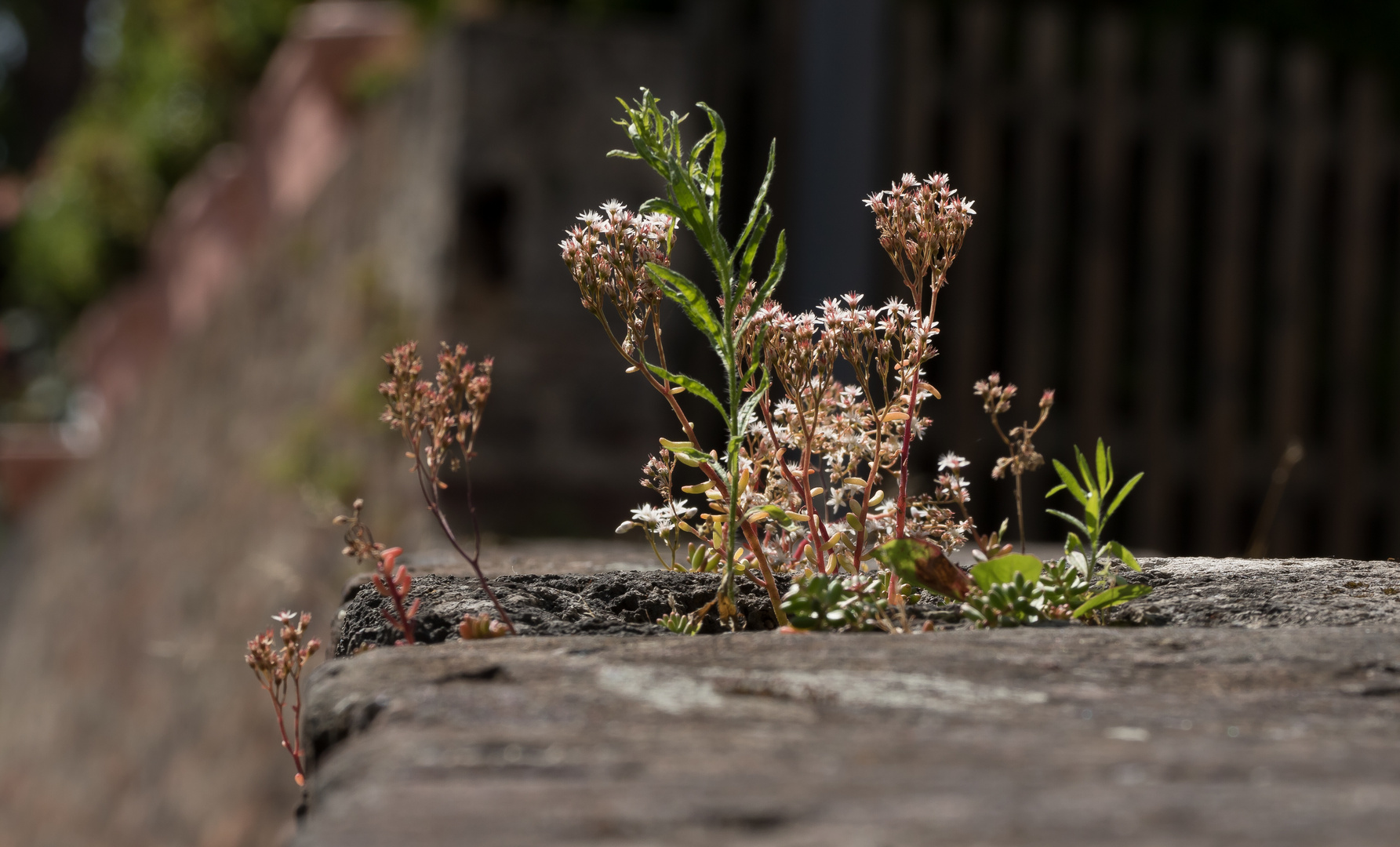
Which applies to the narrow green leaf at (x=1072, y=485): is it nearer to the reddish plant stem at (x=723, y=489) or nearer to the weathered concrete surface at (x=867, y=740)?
the weathered concrete surface at (x=867, y=740)

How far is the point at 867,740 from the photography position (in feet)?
2.61

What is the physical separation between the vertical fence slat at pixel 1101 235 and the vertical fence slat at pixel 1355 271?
0.97m

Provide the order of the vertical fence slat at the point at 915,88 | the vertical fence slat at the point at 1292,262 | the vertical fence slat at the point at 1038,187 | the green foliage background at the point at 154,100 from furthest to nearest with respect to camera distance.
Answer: the green foliage background at the point at 154,100 → the vertical fence slat at the point at 1292,262 → the vertical fence slat at the point at 1038,187 → the vertical fence slat at the point at 915,88

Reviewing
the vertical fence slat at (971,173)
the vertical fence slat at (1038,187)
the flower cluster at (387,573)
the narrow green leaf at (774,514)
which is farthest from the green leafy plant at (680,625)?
the vertical fence slat at (1038,187)

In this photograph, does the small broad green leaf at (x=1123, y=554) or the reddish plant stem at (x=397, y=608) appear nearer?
the reddish plant stem at (x=397, y=608)

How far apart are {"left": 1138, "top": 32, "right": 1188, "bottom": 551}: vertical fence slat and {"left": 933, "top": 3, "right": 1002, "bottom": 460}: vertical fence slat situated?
2.09 feet

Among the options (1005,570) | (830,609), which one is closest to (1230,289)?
(1005,570)

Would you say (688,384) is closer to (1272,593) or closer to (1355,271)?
(1272,593)

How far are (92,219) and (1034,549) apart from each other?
287 inches

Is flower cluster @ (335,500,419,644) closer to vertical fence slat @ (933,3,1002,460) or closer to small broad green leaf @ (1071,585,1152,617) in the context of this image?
small broad green leaf @ (1071,585,1152,617)

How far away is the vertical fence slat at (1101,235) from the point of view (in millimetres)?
4344

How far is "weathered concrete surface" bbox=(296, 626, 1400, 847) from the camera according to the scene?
25.9 inches

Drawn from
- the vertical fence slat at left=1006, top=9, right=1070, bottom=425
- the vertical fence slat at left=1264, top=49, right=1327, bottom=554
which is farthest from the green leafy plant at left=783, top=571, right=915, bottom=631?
the vertical fence slat at left=1264, top=49, right=1327, bottom=554

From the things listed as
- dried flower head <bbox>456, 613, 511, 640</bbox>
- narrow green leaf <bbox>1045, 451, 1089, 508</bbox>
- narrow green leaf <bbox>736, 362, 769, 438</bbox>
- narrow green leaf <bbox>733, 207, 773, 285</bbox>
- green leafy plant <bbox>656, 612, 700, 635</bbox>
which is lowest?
green leafy plant <bbox>656, 612, 700, 635</bbox>
